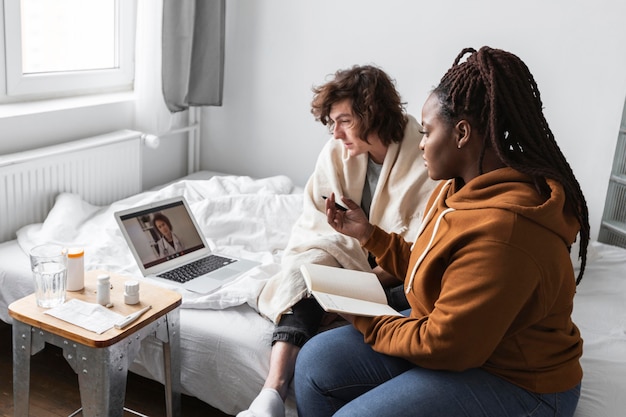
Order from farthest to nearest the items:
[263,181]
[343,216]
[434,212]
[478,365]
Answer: [263,181]
[343,216]
[434,212]
[478,365]

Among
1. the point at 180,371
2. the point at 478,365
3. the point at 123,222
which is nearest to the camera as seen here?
the point at 478,365

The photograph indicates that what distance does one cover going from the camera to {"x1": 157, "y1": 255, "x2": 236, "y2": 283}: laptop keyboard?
1.91m

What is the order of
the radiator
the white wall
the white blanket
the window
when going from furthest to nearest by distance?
the white wall < the window < the radiator < the white blanket

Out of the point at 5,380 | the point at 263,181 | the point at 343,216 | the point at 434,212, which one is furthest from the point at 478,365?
the point at 263,181

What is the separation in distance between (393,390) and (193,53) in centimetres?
212

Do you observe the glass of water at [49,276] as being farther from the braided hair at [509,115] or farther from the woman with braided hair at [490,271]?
the braided hair at [509,115]

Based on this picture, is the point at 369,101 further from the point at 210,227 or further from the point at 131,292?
the point at 131,292

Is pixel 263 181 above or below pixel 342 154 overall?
below

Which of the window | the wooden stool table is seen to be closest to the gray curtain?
the window

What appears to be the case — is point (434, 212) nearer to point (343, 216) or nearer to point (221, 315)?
point (343, 216)

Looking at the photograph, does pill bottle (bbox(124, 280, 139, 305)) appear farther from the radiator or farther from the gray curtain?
the gray curtain

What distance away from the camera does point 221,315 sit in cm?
175

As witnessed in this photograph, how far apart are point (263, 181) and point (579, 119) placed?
1295mm

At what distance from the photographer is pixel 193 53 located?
9.66 feet
